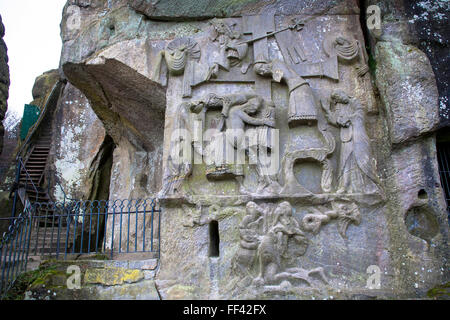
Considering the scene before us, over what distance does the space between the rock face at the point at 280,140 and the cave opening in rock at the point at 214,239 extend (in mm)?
20

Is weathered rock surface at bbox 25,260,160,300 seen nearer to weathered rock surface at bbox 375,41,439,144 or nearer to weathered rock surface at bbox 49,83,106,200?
weathered rock surface at bbox 375,41,439,144

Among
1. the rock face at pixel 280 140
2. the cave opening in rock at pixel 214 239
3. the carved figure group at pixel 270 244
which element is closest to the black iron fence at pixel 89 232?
the rock face at pixel 280 140

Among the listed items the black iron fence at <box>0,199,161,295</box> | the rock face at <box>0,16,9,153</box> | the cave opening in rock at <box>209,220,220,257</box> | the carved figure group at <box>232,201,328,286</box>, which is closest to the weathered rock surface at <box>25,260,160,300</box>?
the black iron fence at <box>0,199,161,295</box>

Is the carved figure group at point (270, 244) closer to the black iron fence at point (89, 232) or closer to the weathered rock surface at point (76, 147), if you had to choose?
the black iron fence at point (89, 232)

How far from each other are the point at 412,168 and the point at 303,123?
5.47 feet

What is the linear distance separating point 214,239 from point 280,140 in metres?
1.78

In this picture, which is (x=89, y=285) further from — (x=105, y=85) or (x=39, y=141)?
(x=39, y=141)

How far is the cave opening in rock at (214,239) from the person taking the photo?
5980 millimetres

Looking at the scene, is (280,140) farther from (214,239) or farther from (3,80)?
(3,80)

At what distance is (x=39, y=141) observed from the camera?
43.2 feet

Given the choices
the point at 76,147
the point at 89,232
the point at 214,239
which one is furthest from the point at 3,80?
the point at 214,239

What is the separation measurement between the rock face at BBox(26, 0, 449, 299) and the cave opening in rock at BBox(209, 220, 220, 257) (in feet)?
0.06
